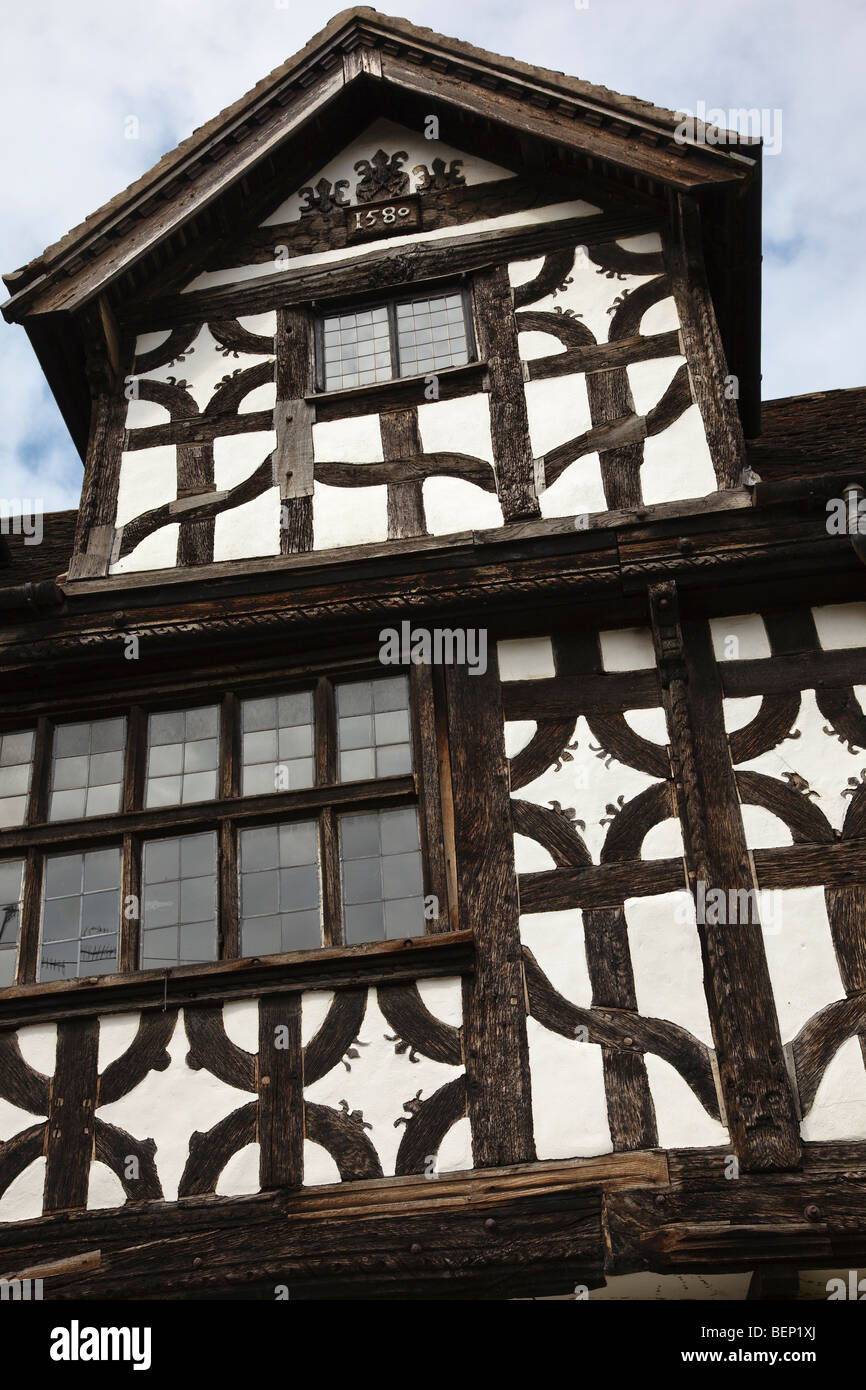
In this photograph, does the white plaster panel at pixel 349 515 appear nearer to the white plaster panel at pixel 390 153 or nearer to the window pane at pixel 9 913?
the window pane at pixel 9 913

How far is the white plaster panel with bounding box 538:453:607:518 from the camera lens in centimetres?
799

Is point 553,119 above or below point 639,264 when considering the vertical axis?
above

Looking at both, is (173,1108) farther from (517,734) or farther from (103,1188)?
(517,734)

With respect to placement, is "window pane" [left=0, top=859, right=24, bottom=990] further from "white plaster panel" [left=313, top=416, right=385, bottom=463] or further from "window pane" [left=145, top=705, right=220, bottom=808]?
"white plaster panel" [left=313, top=416, right=385, bottom=463]

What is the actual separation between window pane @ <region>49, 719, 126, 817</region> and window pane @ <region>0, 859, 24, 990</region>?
33 cm

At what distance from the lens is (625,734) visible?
23.6ft

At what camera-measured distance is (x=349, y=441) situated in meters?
8.58

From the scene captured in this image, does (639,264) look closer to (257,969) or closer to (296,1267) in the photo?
(257,969)

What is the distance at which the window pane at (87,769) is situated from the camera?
7.56 metres

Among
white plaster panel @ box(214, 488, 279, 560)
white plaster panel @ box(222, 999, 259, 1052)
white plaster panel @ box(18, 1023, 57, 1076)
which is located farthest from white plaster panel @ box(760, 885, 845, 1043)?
white plaster panel @ box(214, 488, 279, 560)
